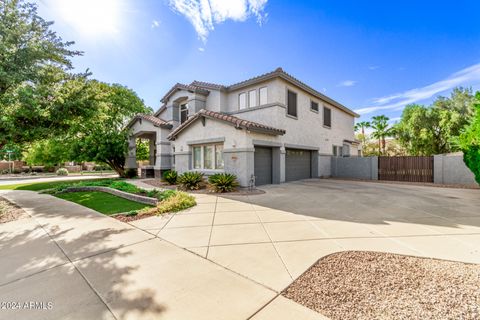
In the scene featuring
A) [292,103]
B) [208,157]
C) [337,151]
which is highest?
[292,103]

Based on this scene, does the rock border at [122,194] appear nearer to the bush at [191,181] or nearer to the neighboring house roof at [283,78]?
the bush at [191,181]

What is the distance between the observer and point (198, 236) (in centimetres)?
491

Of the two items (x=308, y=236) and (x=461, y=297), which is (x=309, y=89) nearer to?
(x=308, y=236)

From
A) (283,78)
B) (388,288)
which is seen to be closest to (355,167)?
(283,78)

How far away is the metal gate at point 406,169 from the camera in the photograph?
15.1m

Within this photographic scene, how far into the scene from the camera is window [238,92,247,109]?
1479cm

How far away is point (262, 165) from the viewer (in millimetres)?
12977

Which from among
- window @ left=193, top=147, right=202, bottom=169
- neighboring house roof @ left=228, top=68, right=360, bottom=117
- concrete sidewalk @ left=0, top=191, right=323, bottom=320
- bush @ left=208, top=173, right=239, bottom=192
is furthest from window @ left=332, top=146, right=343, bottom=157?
concrete sidewalk @ left=0, top=191, right=323, bottom=320

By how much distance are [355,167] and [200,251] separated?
18.3 metres

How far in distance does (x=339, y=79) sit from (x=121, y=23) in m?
16.9

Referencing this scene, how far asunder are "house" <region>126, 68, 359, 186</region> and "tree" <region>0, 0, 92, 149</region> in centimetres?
650

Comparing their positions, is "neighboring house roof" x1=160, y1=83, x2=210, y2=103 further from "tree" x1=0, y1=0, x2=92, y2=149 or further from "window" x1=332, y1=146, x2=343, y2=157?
"window" x1=332, y1=146, x2=343, y2=157

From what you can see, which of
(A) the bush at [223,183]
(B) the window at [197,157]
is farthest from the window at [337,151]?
(B) the window at [197,157]

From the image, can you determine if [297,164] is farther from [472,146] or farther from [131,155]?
[131,155]
